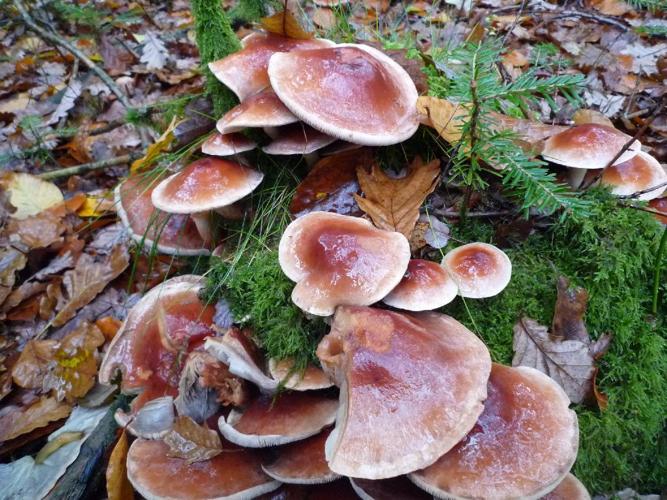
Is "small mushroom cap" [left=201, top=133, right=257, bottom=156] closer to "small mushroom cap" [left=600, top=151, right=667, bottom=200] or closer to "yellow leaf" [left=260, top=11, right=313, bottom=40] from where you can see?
"yellow leaf" [left=260, top=11, right=313, bottom=40]

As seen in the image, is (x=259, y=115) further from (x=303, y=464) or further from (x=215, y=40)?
(x=303, y=464)

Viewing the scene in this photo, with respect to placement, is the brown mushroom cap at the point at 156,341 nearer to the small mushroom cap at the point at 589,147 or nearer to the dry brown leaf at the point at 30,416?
the dry brown leaf at the point at 30,416

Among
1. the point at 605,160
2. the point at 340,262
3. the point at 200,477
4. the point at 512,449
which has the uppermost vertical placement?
the point at 605,160

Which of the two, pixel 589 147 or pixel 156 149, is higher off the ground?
pixel 589 147

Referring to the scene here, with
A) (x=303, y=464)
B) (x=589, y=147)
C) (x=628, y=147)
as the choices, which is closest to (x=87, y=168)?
(x=303, y=464)

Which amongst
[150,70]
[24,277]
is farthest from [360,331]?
[150,70]

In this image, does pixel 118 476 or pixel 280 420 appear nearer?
pixel 280 420

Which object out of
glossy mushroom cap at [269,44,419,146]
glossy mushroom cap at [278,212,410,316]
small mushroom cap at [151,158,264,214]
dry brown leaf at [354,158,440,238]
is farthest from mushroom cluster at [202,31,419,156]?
glossy mushroom cap at [278,212,410,316]
